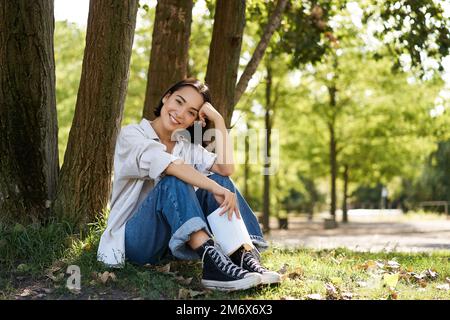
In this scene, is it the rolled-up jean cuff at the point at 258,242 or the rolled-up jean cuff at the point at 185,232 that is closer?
the rolled-up jean cuff at the point at 185,232

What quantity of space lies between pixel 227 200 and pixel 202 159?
2.61 feet

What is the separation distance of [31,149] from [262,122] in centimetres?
Result: 1908

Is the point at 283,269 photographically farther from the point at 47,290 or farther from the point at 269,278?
the point at 47,290

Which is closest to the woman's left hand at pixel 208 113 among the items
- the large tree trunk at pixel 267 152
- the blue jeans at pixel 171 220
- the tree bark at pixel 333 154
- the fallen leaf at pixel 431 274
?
the blue jeans at pixel 171 220

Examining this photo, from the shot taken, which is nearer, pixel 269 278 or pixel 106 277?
pixel 269 278

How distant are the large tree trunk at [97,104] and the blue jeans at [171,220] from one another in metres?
1.49

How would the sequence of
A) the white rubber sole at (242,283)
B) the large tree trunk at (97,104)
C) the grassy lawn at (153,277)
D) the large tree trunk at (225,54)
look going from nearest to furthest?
the white rubber sole at (242,283), the grassy lawn at (153,277), the large tree trunk at (97,104), the large tree trunk at (225,54)

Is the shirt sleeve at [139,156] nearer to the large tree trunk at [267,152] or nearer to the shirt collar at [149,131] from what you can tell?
the shirt collar at [149,131]

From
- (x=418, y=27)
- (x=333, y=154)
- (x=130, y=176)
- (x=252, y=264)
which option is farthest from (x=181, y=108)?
(x=333, y=154)

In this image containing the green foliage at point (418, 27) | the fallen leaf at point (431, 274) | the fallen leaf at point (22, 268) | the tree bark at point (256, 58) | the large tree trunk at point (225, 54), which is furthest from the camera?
the green foliage at point (418, 27)

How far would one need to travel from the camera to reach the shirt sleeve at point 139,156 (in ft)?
14.2

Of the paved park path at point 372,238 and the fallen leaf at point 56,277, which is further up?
the fallen leaf at point 56,277

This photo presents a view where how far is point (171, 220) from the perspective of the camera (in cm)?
416

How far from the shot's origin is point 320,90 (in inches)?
906
